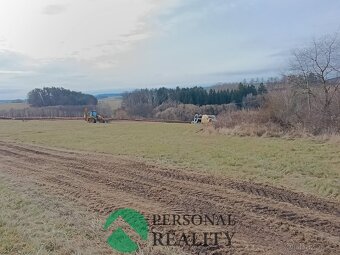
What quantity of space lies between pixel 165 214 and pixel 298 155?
7885 mm

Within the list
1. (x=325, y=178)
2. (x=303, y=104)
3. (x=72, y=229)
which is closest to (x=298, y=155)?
(x=325, y=178)

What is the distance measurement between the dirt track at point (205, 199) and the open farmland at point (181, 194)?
18 millimetres

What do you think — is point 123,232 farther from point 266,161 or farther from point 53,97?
point 53,97

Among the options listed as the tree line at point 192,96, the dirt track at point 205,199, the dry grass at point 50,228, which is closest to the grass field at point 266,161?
the dirt track at point 205,199

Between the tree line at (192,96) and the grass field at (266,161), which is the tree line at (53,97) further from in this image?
the grass field at (266,161)

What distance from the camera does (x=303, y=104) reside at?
75.2 feet

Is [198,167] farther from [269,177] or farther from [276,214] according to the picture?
[276,214]

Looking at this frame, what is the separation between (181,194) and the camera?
26.0 feet

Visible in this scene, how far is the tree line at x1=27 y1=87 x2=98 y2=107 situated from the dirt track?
83485mm

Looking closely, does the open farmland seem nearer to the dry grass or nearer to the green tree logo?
the dry grass

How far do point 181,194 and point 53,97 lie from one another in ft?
305

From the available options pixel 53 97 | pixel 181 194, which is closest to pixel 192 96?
pixel 53 97

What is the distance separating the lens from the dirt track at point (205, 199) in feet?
17.2

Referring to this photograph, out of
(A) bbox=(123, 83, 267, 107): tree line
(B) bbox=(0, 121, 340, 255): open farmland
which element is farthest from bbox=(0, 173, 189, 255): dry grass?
(A) bbox=(123, 83, 267, 107): tree line
